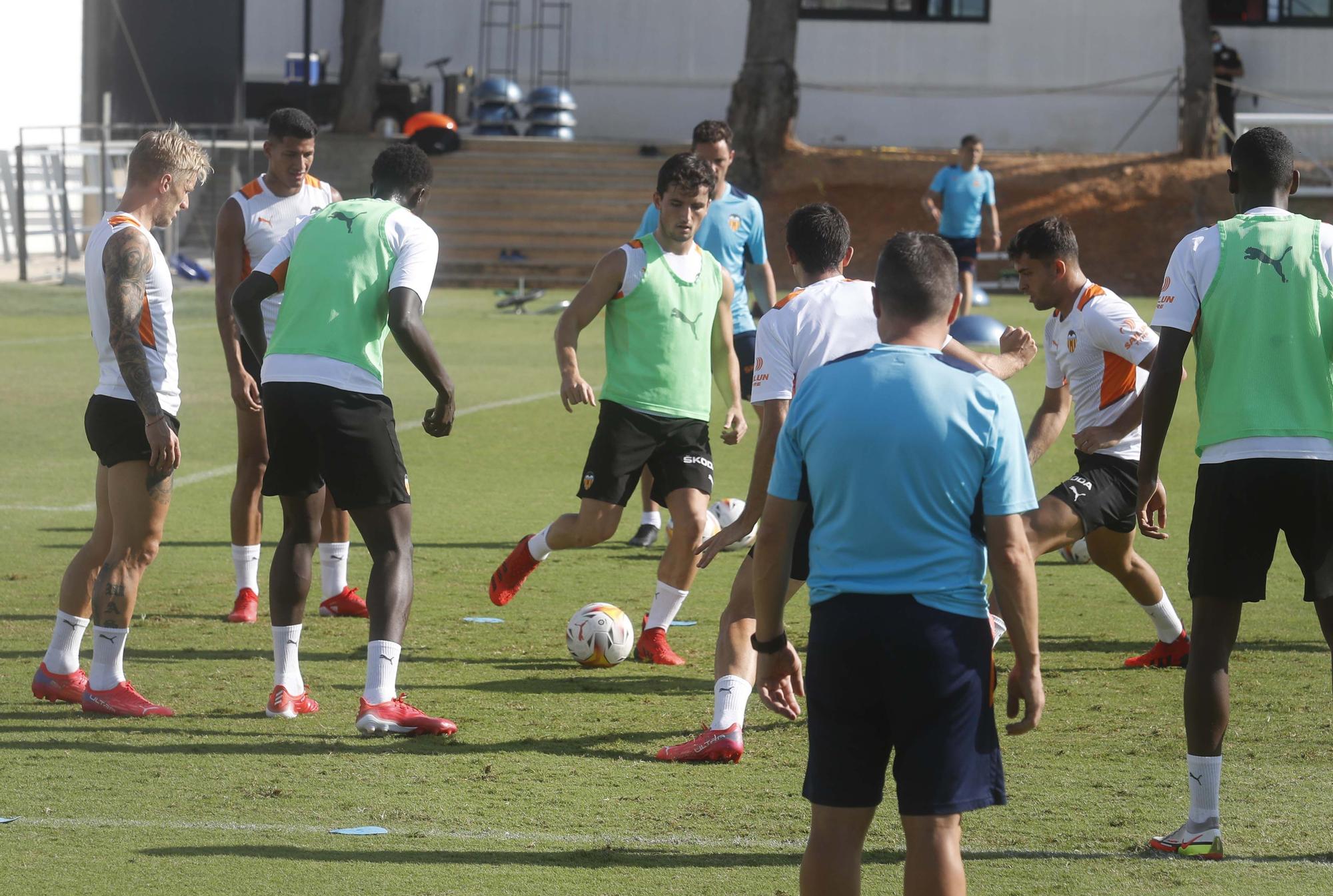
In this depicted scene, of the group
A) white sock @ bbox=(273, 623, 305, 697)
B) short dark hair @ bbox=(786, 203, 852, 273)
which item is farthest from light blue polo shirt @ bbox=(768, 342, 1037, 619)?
white sock @ bbox=(273, 623, 305, 697)

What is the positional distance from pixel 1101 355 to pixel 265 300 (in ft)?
12.5

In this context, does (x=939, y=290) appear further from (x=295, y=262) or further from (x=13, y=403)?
(x=13, y=403)

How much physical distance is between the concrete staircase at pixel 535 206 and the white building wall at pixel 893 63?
4.64 meters

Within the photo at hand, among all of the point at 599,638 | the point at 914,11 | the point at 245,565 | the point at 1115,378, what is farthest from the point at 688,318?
the point at 914,11

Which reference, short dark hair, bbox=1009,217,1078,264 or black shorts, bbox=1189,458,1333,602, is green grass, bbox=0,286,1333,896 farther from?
short dark hair, bbox=1009,217,1078,264

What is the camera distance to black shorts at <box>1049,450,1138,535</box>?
6.90 m

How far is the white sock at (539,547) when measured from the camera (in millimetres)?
7746

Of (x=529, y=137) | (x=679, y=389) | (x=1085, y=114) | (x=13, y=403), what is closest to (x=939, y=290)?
(x=679, y=389)

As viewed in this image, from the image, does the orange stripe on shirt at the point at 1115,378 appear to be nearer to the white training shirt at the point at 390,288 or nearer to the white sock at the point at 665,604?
the white sock at the point at 665,604

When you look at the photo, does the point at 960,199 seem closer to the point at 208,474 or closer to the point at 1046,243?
the point at 208,474

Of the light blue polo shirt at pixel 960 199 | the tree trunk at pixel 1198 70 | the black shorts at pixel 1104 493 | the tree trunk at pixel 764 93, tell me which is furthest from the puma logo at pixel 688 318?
the tree trunk at pixel 1198 70

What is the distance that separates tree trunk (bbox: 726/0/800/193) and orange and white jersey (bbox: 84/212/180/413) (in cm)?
2890

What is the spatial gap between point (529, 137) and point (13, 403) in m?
23.3

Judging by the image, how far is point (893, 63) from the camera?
137 ft
